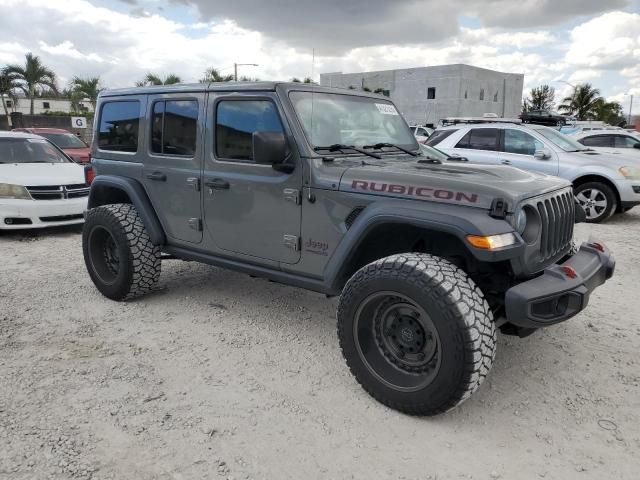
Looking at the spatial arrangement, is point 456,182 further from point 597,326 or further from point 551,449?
point 597,326

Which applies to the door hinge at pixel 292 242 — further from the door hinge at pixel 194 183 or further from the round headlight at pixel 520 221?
the round headlight at pixel 520 221

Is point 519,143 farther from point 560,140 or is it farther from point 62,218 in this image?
point 62,218

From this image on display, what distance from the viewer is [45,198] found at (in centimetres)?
734

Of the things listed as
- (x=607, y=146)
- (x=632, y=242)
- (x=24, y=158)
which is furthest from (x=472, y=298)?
(x=607, y=146)

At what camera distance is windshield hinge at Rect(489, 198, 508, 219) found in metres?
2.66

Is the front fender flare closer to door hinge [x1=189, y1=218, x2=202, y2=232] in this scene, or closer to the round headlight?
door hinge [x1=189, y1=218, x2=202, y2=232]

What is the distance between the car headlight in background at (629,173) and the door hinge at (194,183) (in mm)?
7328

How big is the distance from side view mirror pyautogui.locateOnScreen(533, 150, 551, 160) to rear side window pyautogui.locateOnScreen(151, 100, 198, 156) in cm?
655

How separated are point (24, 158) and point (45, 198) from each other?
140cm

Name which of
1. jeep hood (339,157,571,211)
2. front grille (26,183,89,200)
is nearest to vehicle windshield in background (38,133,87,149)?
front grille (26,183,89,200)

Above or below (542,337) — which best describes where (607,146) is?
above

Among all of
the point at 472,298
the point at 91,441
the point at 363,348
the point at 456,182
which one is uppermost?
the point at 456,182

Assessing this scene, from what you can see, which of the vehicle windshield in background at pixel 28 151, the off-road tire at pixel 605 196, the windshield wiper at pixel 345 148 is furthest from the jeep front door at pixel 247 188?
the off-road tire at pixel 605 196

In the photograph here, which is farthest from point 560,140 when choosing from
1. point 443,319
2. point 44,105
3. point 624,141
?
point 44,105
